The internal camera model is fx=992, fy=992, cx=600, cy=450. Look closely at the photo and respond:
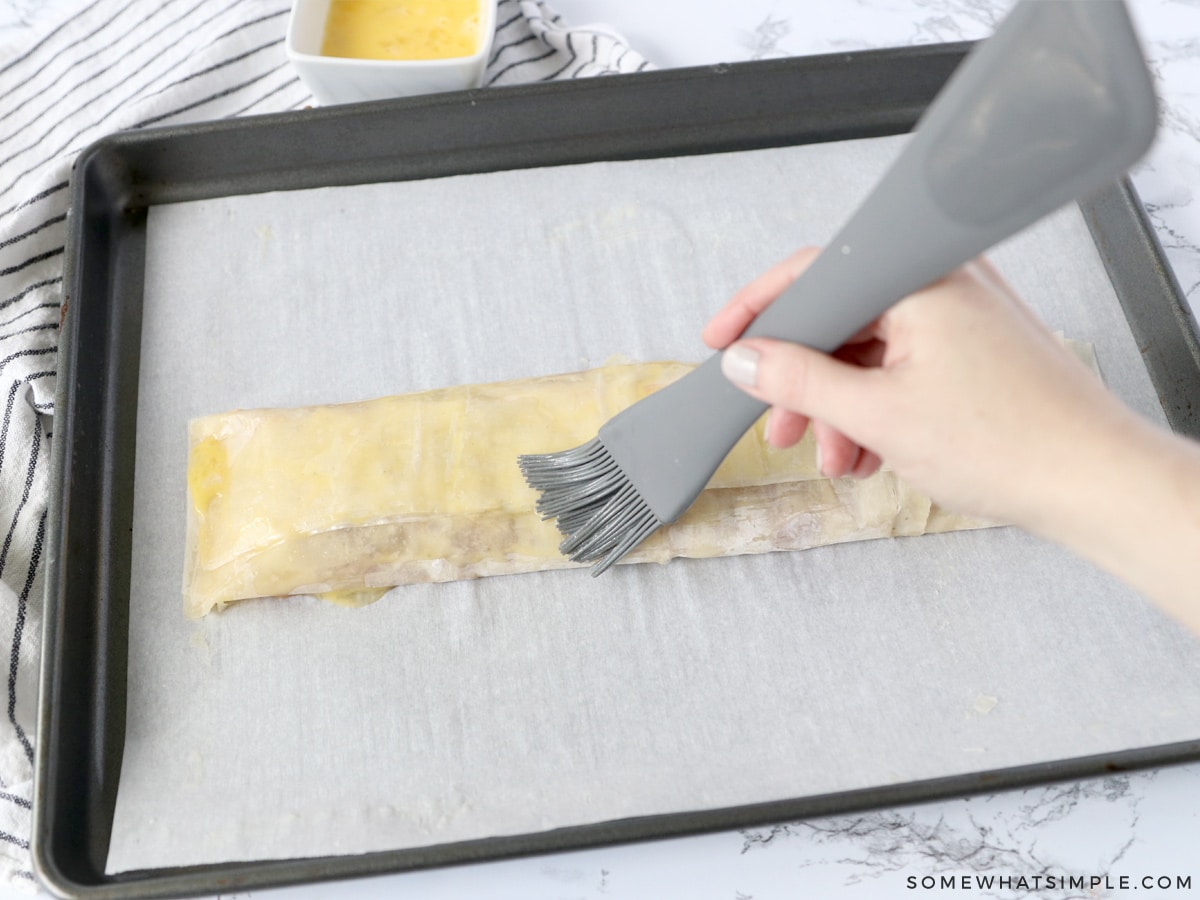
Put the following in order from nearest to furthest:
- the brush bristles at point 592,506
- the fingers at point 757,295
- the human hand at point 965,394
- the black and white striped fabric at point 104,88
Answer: the human hand at point 965,394
the fingers at point 757,295
the brush bristles at point 592,506
the black and white striped fabric at point 104,88

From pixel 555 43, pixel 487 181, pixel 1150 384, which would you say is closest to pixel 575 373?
pixel 487 181

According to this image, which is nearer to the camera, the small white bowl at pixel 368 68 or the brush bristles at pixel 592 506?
the brush bristles at pixel 592 506

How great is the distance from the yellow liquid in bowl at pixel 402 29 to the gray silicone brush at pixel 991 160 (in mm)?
811

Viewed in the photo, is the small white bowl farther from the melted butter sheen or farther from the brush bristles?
the brush bristles

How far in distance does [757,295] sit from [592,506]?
1.14 ft

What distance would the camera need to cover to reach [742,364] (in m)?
1.00

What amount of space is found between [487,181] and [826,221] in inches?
21.5

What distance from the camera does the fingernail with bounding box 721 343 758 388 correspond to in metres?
1.00

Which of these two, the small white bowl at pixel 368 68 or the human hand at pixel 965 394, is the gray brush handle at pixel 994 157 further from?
the small white bowl at pixel 368 68

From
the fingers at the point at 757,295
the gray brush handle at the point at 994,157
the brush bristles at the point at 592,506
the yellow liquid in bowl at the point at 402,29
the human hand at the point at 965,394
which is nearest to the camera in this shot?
the gray brush handle at the point at 994,157

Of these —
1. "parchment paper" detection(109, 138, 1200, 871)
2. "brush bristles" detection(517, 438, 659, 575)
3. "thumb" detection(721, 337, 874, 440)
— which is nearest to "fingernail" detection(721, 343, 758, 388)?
"thumb" detection(721, 337, 874, 440)

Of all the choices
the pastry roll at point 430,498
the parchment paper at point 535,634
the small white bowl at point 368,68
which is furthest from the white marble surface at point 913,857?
the small white bowl at point 368,68

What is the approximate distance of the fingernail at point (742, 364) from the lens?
1.00m

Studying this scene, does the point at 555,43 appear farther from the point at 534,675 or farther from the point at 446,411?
the point at 534,675
